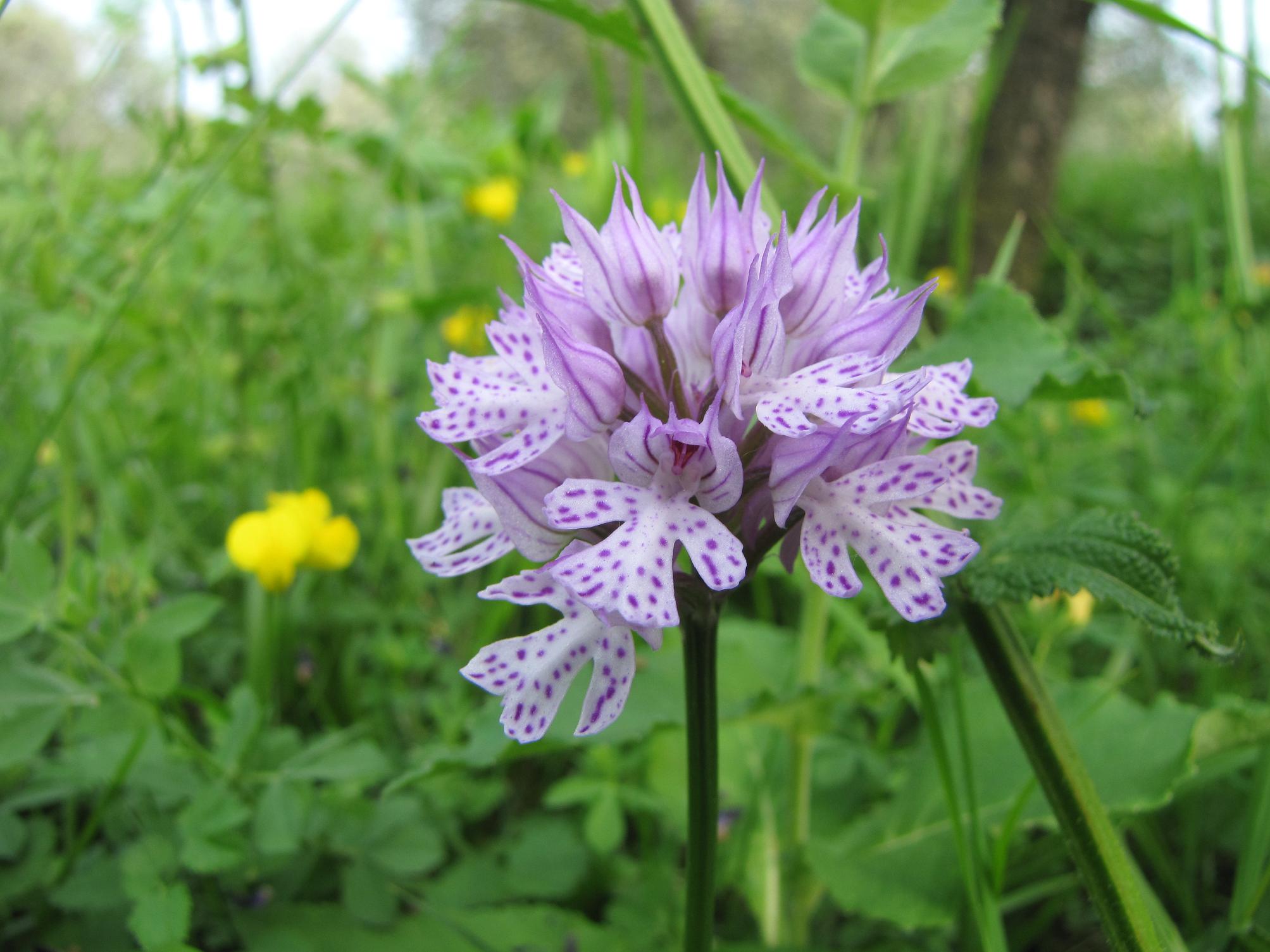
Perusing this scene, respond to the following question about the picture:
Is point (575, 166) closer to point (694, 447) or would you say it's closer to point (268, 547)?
point (268, 547)

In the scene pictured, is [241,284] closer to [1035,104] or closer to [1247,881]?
[1247,881]

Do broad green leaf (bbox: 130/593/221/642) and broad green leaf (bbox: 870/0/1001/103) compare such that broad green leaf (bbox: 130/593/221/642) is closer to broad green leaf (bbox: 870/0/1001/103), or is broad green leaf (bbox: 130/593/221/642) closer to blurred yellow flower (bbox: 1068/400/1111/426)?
broad green leaf (bbox: 870/0/1001/103)

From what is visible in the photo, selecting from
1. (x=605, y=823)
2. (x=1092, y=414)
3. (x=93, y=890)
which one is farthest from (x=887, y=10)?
(x=1092, y=414)

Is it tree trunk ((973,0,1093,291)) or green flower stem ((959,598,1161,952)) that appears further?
tree trunk ((973,0,1093,291))

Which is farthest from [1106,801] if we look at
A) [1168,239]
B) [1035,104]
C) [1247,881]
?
[1168,239]

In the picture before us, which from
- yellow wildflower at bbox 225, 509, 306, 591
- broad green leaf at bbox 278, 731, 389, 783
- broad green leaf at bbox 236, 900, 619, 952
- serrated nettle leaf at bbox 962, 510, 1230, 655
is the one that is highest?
serrated nettle leaf at bbox 962, 510, 1230, 655

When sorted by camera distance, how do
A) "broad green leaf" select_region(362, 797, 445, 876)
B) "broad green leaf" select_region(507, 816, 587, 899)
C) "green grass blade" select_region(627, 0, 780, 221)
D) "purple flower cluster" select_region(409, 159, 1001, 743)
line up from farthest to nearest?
1. "broad green leaf" select_region(507, 816, 587, 899)
2. "broad green leaf" select_region(362, 797, 445, 876)
3. "green grass blade" select_region(627, 0, 780, 221)
4. "purple flower cluster" select_region(409, 159, 1001, 743)

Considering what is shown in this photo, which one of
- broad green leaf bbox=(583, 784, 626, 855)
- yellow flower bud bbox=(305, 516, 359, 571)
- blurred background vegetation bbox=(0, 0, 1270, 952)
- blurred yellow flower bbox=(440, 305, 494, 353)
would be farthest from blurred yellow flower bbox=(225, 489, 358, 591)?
blurred yellow flower bbox=(440, 305, 494, 353)

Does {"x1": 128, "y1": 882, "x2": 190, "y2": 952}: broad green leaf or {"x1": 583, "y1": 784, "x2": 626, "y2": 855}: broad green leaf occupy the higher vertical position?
{"x1": 583, "y1": 784, "x2": 626, "y2": 855}: broad green leaf
